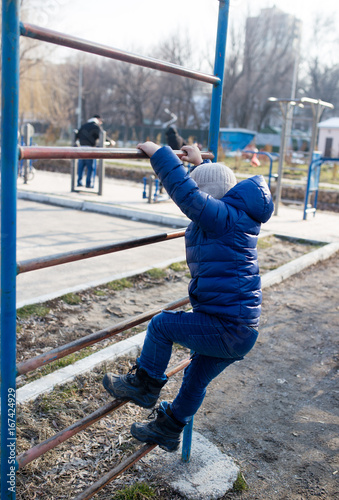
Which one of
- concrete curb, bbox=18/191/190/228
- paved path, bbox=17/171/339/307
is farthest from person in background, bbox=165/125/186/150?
concrete curb, bbox=18/191/190/228

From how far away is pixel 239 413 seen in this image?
9.68ft

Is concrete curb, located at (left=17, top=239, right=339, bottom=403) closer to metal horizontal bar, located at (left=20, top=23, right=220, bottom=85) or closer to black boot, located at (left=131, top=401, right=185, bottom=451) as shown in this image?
black boot, located at (left=131, top=401, right=185, bottom=451)

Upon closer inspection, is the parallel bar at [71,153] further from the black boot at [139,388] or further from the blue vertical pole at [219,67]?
the black boot at [139,388]

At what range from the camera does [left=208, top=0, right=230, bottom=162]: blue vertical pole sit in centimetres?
224

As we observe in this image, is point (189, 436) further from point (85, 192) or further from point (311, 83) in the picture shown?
point (311, 83)

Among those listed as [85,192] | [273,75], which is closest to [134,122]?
[273,75]

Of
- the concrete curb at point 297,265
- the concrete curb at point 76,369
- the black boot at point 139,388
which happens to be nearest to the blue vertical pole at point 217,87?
the black boot at point 139,388

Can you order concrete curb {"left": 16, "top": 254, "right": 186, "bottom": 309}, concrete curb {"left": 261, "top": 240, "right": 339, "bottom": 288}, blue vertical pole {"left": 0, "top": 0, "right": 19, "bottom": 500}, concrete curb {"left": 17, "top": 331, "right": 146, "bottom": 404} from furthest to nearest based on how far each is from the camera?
1. concrete curb {"left": 261, "top": 240, "right": 339, "bottom": 288}
2. concrete curb {"left": 16, "top": 254, "right": 186, "bottom": 309}
3. concrete curb {"left": 17, "top": 331, "right": 146, "bottom": 404}
4. blue vertical pole {"left": 0, "top": 0, "right": 19, "bottom": 500}

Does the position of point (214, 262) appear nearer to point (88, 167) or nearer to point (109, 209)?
point (109, 209)

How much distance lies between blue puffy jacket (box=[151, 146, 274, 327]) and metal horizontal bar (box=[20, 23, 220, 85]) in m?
0.35

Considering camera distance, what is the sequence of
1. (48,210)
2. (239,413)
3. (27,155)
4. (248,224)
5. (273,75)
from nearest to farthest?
(27,155), (248,224), (239,413), (48,210), (273,75)

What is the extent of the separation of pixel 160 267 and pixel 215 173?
3.94 meters

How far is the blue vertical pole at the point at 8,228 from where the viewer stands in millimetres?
1313

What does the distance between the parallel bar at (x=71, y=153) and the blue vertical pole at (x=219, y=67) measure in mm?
678
